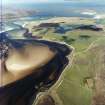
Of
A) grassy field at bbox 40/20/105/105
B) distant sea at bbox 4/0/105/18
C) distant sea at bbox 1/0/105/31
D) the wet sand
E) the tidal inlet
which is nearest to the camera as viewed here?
the tidal inlet

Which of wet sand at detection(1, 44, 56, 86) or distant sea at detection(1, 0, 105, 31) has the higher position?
distant sea at detection(1, 0, 105, 31)

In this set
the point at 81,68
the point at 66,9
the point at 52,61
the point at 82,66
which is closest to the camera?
the point at 81,68

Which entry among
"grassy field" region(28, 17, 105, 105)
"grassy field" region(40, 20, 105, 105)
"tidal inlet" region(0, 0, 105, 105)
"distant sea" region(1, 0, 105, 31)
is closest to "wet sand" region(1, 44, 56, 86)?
"tidal inlet" region(0, 0, 105, 105)

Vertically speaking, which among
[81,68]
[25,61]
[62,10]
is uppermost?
[62,10]

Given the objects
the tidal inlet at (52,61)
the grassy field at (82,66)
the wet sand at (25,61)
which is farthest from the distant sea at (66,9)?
the wet sand at (25,61)

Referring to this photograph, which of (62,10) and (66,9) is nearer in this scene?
(62,10)

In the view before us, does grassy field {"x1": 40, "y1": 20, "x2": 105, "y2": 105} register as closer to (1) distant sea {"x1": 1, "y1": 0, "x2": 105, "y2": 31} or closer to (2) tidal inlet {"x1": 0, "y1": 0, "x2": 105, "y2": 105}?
(2) tidal inlet {"x1": 0, "y1": 0, "x2": 105, "y2": 105}

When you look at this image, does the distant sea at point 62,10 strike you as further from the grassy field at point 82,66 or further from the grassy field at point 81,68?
the grassy field at point 81,68

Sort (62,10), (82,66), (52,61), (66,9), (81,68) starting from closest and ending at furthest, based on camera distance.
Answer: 1. (81,68)
2. (82,66)
3. (52,61)
4. (62,10)
5. (66,9)

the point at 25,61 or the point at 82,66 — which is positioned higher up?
the point at 25,61

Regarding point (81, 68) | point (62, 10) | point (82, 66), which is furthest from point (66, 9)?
point (81, 68)

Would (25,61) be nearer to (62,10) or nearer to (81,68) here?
(81,68)
